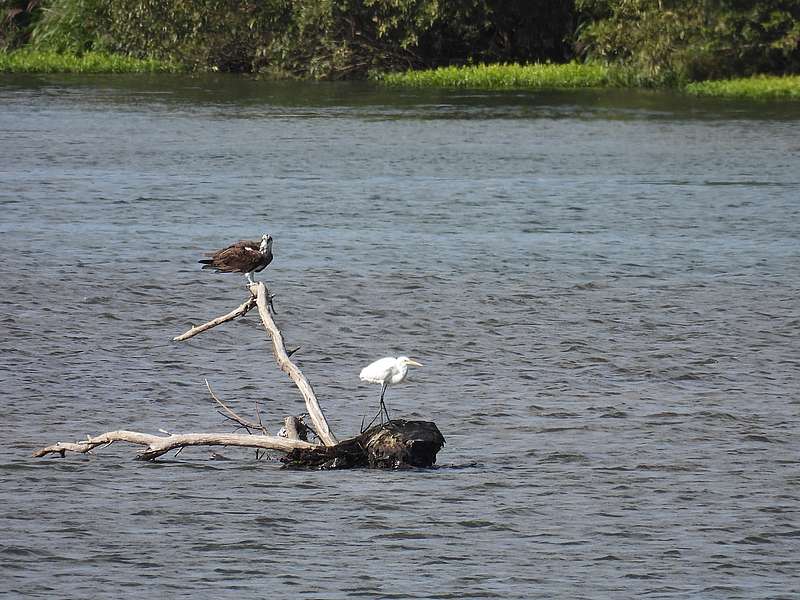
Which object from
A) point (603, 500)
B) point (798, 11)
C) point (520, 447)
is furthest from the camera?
point (798, 11)

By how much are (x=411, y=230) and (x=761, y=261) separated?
5161 millimetres

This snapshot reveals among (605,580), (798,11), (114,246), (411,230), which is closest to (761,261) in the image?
(411,230)

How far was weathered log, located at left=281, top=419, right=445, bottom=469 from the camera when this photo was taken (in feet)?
35.1

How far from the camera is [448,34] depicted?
66.0 meters

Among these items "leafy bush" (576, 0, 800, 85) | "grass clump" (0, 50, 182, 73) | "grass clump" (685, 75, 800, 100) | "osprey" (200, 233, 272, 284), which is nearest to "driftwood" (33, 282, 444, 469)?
"osprey" (200, 233, 272, 284)

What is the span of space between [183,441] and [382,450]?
1297 mm

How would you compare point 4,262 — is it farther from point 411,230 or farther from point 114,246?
point 411,230

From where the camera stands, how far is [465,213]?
25.5m

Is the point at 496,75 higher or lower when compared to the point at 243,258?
lower

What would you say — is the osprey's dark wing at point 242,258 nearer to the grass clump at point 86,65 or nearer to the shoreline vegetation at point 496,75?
the shoreline vegetation at point 496,75

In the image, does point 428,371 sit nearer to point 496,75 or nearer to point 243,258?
point 243,258

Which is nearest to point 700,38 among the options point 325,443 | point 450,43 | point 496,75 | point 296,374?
point 496,75

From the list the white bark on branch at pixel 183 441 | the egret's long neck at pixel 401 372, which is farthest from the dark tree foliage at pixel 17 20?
the egret's long neck at pixel 401 372

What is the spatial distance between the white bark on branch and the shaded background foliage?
149 ft
